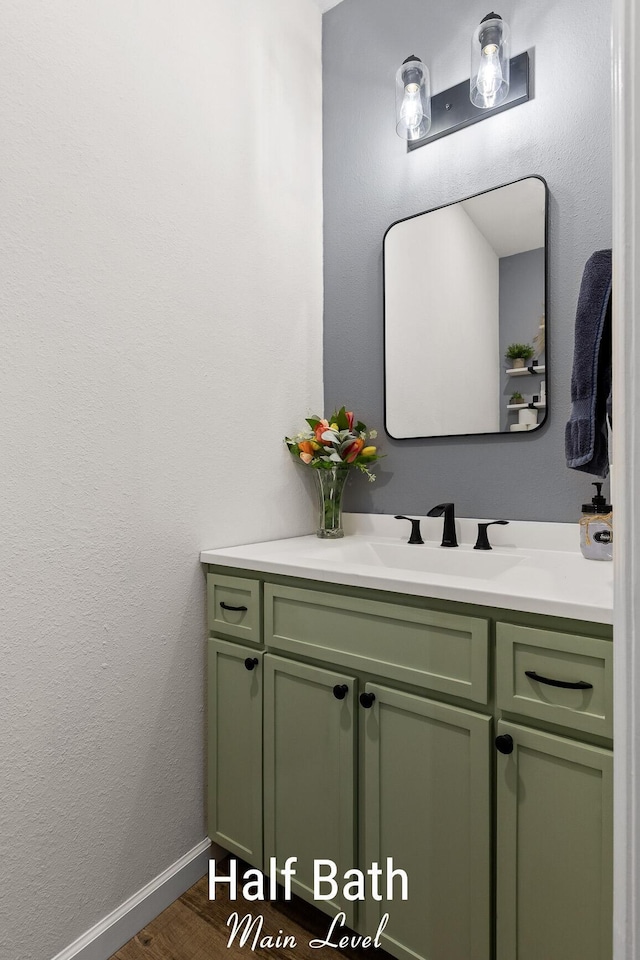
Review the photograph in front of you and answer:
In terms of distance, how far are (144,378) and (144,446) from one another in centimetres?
17

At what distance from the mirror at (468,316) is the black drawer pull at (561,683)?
2.56 ft

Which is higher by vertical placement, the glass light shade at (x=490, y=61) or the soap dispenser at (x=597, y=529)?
the glass light shade at (x=490, y=61)

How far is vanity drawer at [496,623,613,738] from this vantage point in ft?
2.95

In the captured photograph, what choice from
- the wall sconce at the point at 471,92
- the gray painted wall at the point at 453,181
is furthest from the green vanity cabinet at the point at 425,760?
the wall sconce at the point at 471,92

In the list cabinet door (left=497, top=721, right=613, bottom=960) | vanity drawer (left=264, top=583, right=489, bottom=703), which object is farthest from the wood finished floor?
vanity drawer (left=264, top=583, right=489, bottom=703)

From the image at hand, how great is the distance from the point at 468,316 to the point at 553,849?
4.35 feet

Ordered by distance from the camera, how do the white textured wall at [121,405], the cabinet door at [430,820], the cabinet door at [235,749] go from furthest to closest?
the cabinet door at [235,749] < the white textured wall at [121,405] < the cabinet door at [430,820]

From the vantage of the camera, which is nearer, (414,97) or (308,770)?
(308,770)

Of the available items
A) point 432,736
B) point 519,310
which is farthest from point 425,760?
point 519,310

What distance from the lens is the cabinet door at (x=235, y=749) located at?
1.42m

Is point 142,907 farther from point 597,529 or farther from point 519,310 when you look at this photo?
point 519,310

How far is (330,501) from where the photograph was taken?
1849 millimetres

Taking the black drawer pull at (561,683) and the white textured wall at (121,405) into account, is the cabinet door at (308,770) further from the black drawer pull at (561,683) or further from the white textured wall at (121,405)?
the black drawer pull at (561,683)

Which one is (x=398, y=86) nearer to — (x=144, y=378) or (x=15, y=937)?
(x=144, y=378)
